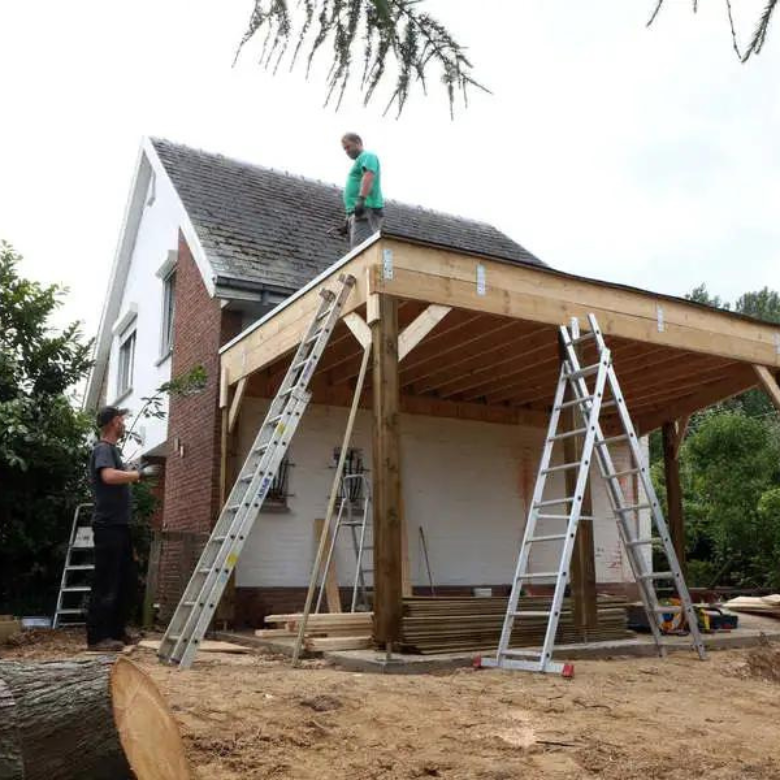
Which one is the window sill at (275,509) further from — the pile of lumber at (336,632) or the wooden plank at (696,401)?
the wooden plank at (696,401)

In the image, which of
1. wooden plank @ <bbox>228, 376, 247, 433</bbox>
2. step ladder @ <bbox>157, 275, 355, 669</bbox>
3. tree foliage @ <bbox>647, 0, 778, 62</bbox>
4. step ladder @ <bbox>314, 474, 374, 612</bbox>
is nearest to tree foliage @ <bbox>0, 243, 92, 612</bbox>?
wooden plank @ <bbox>228, 376, 247, 433</bbox>

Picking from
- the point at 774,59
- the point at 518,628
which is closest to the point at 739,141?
the point at 774,59

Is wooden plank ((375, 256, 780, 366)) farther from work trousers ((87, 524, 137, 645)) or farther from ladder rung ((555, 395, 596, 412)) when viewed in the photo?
work trousers ((87, 524, 137, 645))

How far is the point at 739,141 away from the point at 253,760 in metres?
2.93

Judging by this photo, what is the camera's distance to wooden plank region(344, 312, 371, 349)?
22.2 ft

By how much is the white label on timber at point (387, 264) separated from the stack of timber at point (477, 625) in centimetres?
249

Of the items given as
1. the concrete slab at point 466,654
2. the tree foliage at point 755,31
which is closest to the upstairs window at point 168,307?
the concrete slab at point 466,654

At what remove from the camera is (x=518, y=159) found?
228 cm

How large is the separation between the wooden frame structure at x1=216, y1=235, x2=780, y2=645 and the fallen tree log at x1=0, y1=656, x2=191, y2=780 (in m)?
2.92

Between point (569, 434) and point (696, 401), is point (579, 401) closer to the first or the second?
point (569, 434)

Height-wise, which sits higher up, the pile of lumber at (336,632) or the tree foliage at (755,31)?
the tree foliage at (755,31)

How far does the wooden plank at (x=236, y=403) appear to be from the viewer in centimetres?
929

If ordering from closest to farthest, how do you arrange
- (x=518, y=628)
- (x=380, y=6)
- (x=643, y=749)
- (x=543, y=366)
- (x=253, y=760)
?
(x=380, y=6) → (x=253, y=760) → (x=643, y=749) → (x=518, y=628) → (x=543, y=366)

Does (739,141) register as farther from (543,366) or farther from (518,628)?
(543,366)
